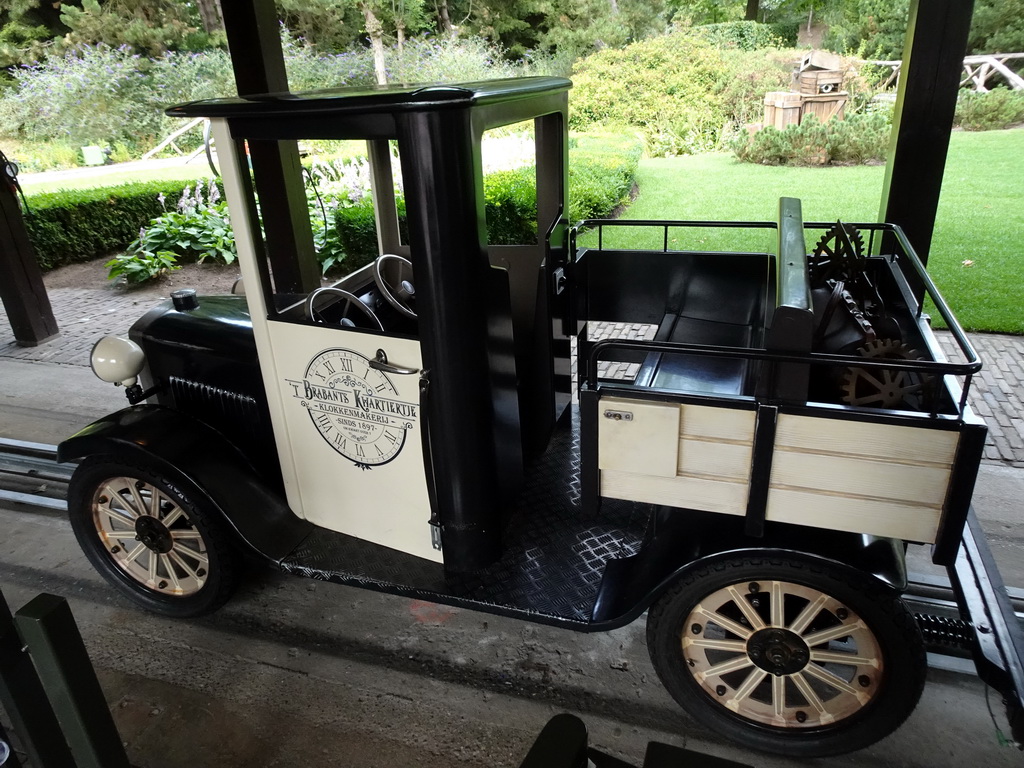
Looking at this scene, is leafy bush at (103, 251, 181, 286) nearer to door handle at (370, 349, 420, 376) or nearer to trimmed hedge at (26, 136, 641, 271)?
trimmed hedge at (26, 136, 641, 271)

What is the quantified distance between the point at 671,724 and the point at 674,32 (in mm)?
13462

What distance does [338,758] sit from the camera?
267 centimetres

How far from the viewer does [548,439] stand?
373 cm

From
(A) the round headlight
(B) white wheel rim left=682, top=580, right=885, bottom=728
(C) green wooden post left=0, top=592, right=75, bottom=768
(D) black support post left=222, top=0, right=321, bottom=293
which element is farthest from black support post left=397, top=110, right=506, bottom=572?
(D) black support post left=222, top=0, right=321, bottom=293

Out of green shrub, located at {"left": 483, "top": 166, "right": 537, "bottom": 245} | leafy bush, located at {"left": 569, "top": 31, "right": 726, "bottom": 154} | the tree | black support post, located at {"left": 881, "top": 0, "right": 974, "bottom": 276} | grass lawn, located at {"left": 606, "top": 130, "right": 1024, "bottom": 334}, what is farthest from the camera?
the tree

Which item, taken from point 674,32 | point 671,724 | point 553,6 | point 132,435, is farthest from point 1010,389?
point 553,6

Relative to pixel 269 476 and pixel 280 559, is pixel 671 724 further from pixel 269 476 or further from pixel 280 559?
pixel 269 476

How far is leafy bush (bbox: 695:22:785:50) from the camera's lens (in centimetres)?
1294

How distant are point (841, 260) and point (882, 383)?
99 cm

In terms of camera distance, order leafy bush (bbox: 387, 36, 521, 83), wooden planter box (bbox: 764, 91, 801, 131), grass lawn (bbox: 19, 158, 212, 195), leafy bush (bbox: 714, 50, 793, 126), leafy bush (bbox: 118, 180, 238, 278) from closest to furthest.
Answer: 1. leafy bush (bbox: 118, 180, 238, 278)
2. wooden planter box (bbox: 764, 91, 801, 131)
3. leafy bush (bbox: 714, 50, 793, 126)
4. leafy bush (bbox: 387, 36, 521, 83)
5. grass lawn (bbox: 19, 158, 212, 195)

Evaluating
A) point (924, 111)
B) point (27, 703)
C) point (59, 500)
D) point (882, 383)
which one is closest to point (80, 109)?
point (59, 500)

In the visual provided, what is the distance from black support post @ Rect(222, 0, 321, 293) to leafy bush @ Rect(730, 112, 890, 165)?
795 cm

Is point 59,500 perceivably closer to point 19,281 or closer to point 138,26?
point 19,281

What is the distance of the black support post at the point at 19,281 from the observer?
6855 mm
